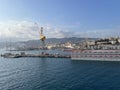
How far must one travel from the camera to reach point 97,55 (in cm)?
8388

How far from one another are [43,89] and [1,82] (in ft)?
46.8

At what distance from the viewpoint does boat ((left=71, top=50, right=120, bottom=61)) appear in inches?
3121

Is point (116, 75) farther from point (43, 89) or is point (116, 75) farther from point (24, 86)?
point (24, 86)

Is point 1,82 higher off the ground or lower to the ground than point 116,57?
lower

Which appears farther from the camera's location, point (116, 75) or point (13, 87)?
point (116, 75)

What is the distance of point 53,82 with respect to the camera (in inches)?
1843

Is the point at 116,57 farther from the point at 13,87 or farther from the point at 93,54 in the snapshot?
the point at 13,87

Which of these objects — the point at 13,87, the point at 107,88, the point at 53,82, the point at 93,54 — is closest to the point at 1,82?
the point at 13,87

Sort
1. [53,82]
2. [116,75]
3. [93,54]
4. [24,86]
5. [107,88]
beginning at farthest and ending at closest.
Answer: [93,54], [116,75], [53,82], [24,86], [107,88]

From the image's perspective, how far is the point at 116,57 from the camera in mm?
78875

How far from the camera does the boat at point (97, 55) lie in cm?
7928

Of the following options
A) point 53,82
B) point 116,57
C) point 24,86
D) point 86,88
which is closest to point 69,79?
point 53,82

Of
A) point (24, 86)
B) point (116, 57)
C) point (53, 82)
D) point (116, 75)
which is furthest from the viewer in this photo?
point (116, 57)

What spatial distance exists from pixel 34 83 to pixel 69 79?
9.79 meters
